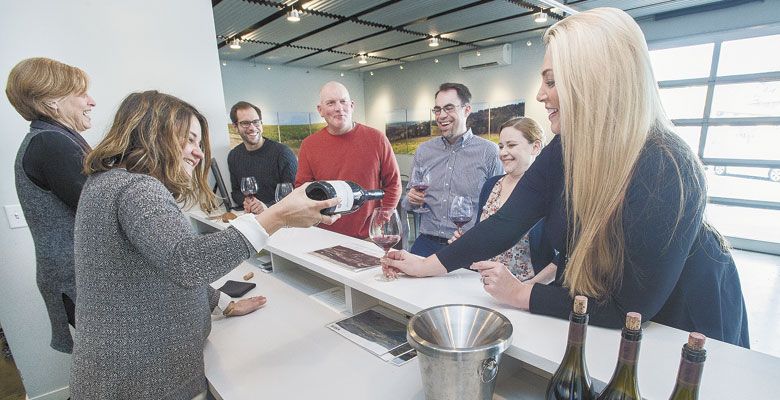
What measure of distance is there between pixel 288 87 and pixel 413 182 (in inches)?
271

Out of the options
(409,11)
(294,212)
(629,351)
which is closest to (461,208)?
(294,212)

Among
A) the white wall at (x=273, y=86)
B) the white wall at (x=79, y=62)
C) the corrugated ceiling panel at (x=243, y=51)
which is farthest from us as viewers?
the white wall at (x=273, y=86)

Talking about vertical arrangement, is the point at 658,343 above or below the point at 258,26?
below

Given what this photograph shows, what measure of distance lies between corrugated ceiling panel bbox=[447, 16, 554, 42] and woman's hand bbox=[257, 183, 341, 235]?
18.1 feet

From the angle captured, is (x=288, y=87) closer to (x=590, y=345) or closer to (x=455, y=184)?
(x=455, y=184)

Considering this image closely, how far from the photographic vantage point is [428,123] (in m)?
9.06

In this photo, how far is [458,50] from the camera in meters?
7.64

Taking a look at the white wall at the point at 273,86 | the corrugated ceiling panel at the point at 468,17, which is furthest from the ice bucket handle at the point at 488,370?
the white wall at the point at 273,86

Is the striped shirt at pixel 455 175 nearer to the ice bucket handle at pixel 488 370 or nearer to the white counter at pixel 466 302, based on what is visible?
the white counter at pixel 466 302

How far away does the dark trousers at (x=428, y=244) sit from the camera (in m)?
2.48

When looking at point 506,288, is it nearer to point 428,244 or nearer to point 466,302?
point 466,302

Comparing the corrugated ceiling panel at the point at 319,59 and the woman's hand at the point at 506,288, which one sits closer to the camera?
the woman's hand at the point at 506,288

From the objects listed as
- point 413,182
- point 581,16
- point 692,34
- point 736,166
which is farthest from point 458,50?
point 581,16

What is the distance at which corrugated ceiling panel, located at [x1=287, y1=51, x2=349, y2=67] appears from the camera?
24.9 ft
